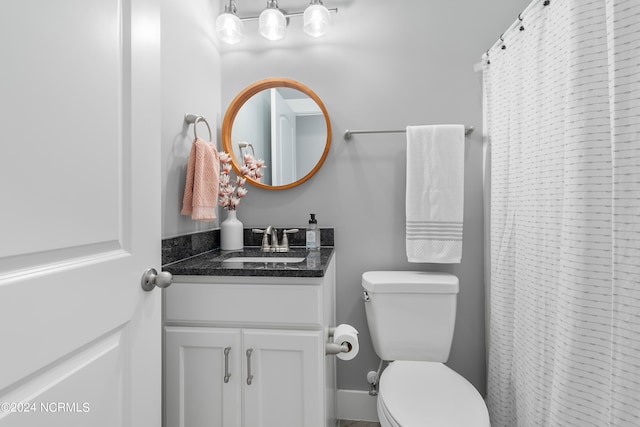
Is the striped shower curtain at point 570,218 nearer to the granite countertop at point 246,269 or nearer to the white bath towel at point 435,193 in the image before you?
the white bath towel at point 435,193

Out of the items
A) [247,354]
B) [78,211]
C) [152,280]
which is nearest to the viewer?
[78,211]

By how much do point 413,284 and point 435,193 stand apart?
459 mm

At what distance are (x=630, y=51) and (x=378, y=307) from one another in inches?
46.1

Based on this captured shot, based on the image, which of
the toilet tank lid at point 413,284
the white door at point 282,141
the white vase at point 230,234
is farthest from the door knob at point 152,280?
the white door at point 282,141

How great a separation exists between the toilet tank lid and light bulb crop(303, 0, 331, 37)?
125 centimetres

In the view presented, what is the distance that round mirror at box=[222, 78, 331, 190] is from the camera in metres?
1.78

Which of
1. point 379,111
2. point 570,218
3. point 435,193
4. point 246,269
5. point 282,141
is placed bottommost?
point 246,269

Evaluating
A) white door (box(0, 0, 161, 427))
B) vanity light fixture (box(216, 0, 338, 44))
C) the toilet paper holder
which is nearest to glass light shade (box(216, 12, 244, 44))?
vanity light fixture (box(216, 0, 338, 44))

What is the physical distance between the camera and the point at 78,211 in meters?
0.64

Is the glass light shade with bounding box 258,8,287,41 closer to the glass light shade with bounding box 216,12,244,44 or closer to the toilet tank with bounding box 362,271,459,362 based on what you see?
the glass light shade with bounding box 216,12,244,44

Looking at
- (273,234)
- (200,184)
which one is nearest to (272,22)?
(200,184)

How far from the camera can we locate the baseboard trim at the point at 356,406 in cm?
173

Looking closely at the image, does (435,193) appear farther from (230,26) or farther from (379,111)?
(230,26)

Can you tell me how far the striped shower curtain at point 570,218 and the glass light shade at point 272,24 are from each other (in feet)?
3.48
